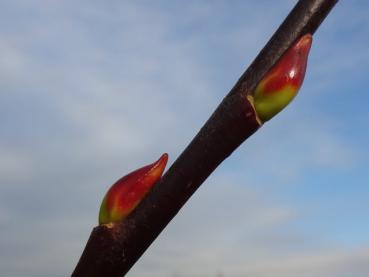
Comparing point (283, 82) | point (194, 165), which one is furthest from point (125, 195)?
point (283, 82)

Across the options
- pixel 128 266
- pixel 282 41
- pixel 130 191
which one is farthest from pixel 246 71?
pixel 128 266

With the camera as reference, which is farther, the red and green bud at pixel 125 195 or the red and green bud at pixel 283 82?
the red and green bud at pixel 125 195

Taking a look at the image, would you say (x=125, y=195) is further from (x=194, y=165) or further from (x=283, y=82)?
(x=283, y=82)

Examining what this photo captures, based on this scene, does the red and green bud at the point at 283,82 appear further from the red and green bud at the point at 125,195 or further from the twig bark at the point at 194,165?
the red and green bud at the point at 125,195

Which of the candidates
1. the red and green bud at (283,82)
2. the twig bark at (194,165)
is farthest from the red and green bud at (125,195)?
the red and green bud at (283,82)

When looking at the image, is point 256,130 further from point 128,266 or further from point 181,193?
point 128,266
